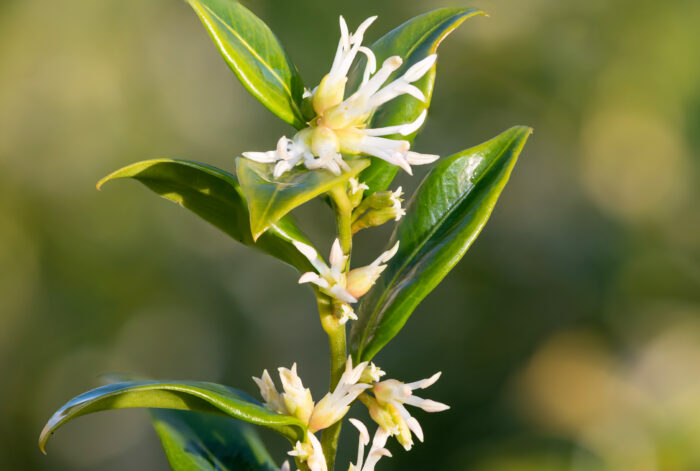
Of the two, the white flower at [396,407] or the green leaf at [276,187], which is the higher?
the green leaf at [276,187]

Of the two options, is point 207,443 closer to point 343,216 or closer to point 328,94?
point 343,216

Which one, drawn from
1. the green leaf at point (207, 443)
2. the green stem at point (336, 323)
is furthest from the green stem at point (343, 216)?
the green leaf at point (207, 443)

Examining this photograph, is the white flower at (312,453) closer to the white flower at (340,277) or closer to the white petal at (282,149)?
the white flower at (340,277)

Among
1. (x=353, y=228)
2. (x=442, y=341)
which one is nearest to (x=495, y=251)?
(x=442, y=341)

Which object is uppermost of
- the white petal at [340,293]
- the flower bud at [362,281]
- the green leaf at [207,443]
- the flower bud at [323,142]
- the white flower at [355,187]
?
the flower bud at [323,142]

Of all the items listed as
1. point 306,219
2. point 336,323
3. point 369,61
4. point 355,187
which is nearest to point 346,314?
point 336,323

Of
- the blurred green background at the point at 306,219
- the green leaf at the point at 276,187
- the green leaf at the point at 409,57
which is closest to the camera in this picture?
the green leaf at the point at 276,187
